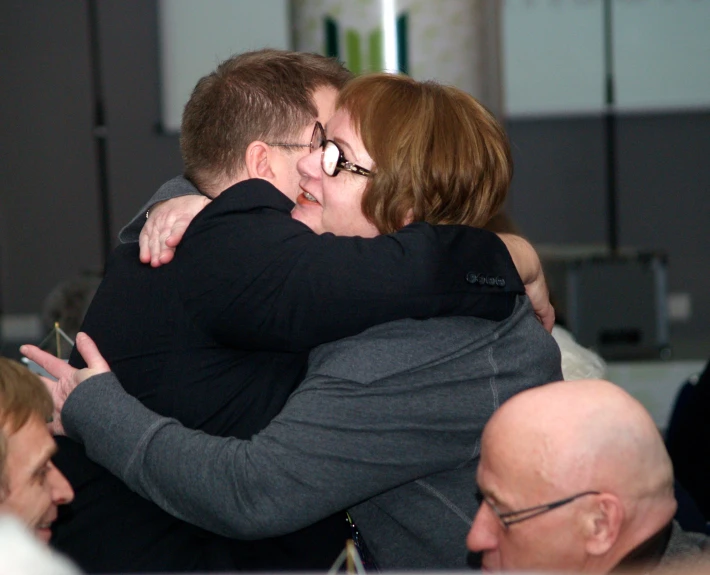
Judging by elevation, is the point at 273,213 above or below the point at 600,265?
above

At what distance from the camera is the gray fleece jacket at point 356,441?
123cm

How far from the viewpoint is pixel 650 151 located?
22.3ft

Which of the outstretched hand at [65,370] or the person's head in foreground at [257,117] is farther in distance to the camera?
the person's head in foreground at [257,117]

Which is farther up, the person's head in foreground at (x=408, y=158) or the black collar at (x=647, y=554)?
the person's head in foreground at (x=408, y=158)

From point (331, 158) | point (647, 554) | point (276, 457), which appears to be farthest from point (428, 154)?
point (647, 554)

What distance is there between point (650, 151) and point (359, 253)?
598 cm

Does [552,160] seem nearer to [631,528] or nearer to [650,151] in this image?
[650,151]

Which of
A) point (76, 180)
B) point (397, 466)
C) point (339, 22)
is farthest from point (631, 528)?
point (76, 180)

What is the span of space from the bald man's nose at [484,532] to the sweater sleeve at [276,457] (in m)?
0.11

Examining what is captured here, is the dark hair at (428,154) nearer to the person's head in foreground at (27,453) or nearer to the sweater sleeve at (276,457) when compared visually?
the sweater sleeve at (276,457)

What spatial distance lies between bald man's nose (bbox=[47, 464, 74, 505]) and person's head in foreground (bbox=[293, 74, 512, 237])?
55 centimetres

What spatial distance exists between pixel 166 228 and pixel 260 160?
28cm

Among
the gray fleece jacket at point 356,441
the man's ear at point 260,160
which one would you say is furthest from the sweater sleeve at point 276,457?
the man's ear at point 260,160

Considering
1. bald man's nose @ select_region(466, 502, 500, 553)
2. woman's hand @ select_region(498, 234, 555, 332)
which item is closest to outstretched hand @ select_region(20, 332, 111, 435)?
bald man's nose @ select_region(466, 502, 500, 553)
